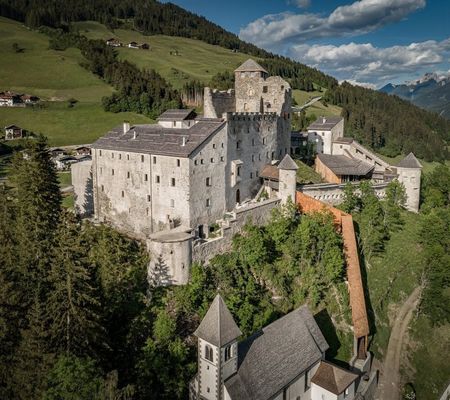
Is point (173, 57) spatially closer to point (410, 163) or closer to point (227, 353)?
point (410, 163)

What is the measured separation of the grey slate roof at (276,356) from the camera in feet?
92.6

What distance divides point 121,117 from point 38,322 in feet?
290

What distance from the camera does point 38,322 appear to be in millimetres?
27266

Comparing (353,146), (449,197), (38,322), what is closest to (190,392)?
(38,322)

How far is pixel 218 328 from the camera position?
89.1 ft

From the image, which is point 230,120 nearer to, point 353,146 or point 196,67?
point 353,146

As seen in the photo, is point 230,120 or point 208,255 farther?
point 230,120

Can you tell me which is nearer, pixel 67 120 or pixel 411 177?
pixel 411 177

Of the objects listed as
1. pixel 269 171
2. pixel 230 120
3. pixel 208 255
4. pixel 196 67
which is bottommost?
→ pixel 208 255

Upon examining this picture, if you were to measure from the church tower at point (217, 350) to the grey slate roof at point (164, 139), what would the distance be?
1900cm

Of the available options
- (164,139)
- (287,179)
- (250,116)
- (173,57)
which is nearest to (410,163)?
(287,179)

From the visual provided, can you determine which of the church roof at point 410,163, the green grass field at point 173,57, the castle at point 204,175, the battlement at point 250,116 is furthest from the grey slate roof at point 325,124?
the green grass field at point 173,57

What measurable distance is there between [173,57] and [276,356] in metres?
160

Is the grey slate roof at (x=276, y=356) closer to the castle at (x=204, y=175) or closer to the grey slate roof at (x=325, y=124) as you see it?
the castle at (x=204, y=175)
